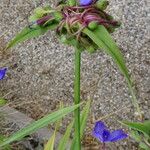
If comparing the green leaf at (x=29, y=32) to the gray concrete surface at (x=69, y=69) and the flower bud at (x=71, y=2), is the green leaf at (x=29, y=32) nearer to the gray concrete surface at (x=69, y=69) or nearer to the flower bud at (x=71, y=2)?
the flower bud at (x=71, y=2)

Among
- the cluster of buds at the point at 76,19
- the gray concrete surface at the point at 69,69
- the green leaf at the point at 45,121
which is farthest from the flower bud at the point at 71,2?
the gray concrete surface at the point at 69,69

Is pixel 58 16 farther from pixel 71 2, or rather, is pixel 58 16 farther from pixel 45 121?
pixel 45 121

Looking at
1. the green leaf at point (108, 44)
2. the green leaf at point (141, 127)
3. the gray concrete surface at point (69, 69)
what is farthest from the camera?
the gray concrete surface at point (69, 69)

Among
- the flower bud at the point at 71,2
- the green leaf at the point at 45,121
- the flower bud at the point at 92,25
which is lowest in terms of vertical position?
the green leaf at the point at 45,121

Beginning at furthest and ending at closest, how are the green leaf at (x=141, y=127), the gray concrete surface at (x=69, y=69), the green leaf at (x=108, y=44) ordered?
1. the gray concrete surface at (x=69, y=69)
2. the green leaf at (x=141, y=127)
3. the green leaf at (x=108, y=44)

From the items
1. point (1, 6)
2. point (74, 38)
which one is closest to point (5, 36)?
point (1, 6)

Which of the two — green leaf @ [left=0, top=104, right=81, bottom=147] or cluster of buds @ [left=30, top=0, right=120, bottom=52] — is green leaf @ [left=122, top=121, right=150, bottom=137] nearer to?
green leaf @ [left=0, top=104, right=81, bottom=147]

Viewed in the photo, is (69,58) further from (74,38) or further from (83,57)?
(74,38)

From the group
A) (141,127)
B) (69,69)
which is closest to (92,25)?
(141,127)
